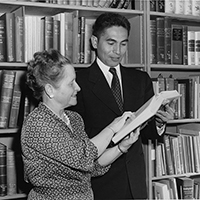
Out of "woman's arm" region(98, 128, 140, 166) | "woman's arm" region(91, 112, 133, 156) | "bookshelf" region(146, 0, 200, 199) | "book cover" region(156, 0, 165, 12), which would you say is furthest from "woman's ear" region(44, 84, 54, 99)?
"book cover" region(156, 0, 165, 12)

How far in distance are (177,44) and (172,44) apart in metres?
0.05

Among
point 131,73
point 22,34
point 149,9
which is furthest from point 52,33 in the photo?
point 149,9

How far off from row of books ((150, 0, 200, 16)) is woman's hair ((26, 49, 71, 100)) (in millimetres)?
1128

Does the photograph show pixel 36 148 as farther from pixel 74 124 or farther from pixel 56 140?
pixel 74 124

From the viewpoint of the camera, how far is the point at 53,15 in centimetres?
245

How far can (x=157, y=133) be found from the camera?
215 cm

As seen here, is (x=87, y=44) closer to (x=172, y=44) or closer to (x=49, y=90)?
(x=172, y=44)

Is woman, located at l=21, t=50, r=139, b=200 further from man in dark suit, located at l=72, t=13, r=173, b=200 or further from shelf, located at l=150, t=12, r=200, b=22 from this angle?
shelf, located at l=150, t=12, r=200, b=22

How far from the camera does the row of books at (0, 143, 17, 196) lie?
221 cm

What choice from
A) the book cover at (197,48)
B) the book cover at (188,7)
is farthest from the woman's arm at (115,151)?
the book cover at (188,7)

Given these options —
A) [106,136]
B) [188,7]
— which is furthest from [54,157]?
[188,7]

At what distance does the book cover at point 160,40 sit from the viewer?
8.34ft

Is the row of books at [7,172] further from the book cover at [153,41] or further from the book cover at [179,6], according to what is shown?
the book cover at [179,6]

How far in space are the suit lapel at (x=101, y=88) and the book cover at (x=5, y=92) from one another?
1.54 feet
